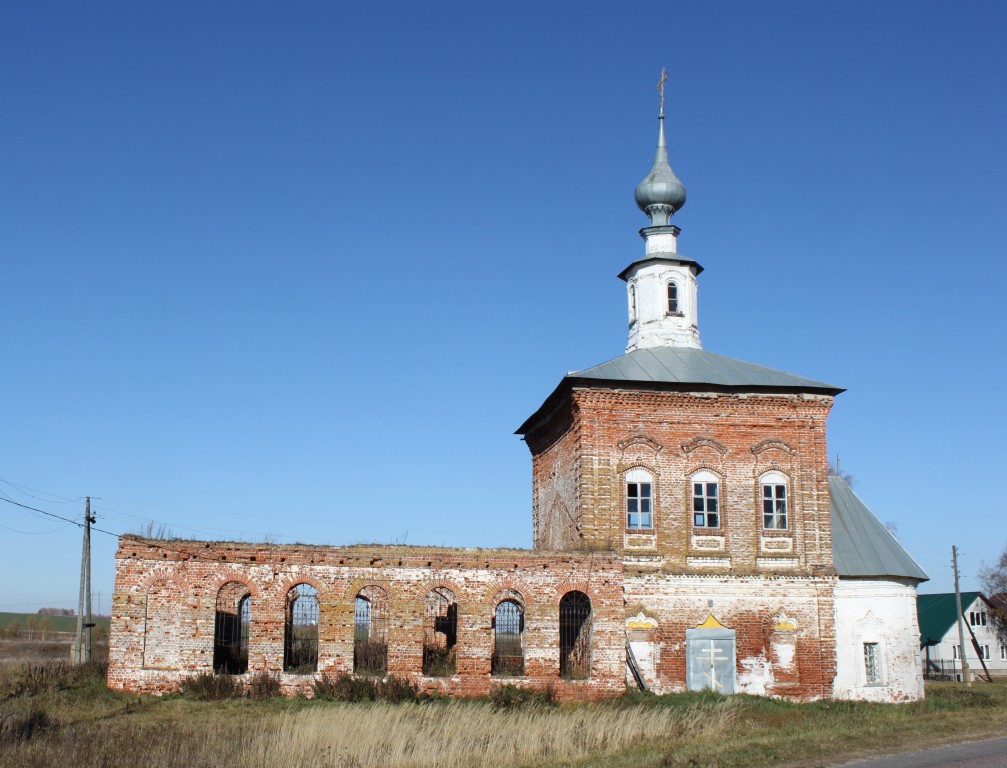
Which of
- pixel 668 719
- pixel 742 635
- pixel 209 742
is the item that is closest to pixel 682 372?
pixel 742 635

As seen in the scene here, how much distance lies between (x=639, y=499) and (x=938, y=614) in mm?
32984

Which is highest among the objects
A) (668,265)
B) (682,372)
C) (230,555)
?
(668,265)

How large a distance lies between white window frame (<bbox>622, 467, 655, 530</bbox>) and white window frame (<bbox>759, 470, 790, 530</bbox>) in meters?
2.70

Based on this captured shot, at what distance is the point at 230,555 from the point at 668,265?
14327 millimetres

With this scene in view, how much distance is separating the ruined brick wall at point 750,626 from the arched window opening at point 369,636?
5.50 metres

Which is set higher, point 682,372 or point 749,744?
point 682,372

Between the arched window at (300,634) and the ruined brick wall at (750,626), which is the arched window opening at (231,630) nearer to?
the arched window at (300,634)

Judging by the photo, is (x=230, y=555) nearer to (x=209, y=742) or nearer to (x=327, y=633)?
→ (x=327, y=633)

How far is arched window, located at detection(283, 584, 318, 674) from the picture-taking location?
2161 centimetres

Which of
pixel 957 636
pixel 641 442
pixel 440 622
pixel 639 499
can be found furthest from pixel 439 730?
pixel 957 636

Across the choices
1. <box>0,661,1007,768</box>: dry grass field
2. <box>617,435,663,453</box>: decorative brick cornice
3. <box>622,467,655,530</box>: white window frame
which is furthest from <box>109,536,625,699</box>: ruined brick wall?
<box>617,435,663,453</box>: decorative brick cornice

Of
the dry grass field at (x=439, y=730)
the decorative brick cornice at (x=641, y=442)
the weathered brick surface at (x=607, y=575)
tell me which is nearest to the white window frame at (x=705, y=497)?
the weathered brick surface at (x=607, y=575)

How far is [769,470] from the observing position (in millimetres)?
24922

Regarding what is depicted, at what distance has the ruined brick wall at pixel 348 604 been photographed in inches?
818
